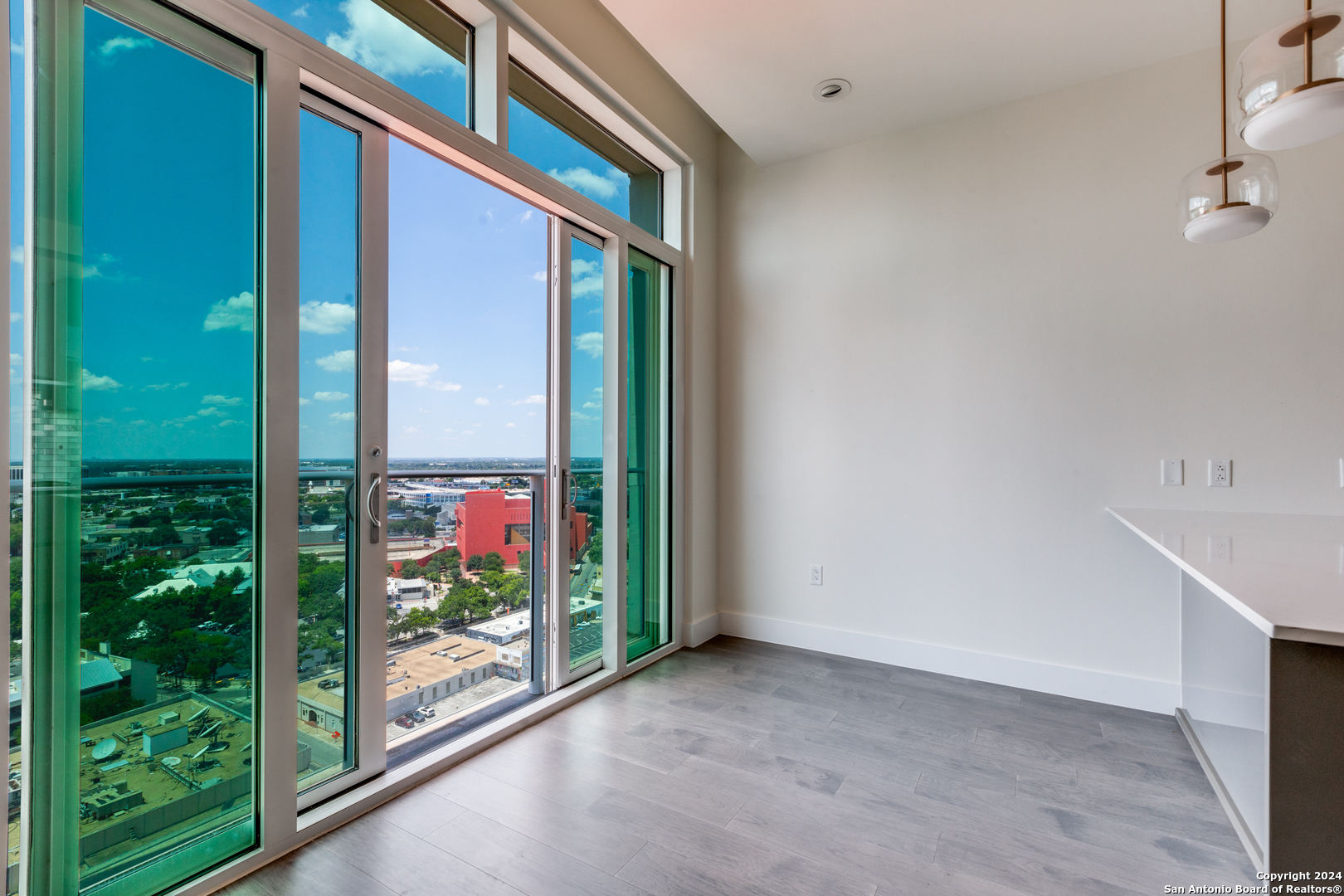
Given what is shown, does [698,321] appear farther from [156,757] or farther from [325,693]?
[156,757]

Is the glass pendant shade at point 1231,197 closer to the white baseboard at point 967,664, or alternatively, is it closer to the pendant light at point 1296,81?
the pendant light at point 1296,81

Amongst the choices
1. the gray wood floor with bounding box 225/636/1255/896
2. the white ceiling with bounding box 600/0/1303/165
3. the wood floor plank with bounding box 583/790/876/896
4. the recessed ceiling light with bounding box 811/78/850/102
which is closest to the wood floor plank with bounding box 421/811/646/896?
the gray wood floor with bounding box 225/636/1255/896

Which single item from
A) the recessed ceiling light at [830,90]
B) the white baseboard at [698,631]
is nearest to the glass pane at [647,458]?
the white baseboard at [698,631]

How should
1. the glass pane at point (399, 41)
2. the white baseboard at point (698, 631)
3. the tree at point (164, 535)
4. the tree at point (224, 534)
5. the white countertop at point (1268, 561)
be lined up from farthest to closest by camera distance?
the white baseboard at point (698, 631) < the glass pane at point (399, 41) < the tree at point (224, 534) < the tree at point (164, 535) < the white countertop at point (1268, 561)

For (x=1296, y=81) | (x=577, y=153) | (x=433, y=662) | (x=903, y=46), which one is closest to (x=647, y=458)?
(x=433, y=662)

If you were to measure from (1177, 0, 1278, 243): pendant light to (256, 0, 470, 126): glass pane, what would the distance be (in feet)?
8.11

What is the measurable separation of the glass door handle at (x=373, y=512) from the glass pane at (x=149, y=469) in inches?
14.4

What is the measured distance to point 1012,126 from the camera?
3119 mm

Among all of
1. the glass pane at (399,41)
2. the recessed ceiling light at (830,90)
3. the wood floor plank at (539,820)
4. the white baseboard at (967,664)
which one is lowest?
the wood floor plank at (539,820)

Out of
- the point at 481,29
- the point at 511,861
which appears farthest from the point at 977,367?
the point at 511,861

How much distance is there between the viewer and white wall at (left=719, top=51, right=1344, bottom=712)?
2.58 meters

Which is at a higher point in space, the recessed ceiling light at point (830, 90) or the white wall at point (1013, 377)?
the recessed ceiling light at point (830, 90)

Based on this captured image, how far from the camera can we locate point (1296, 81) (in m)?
1.33

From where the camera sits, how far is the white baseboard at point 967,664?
2.79 m
